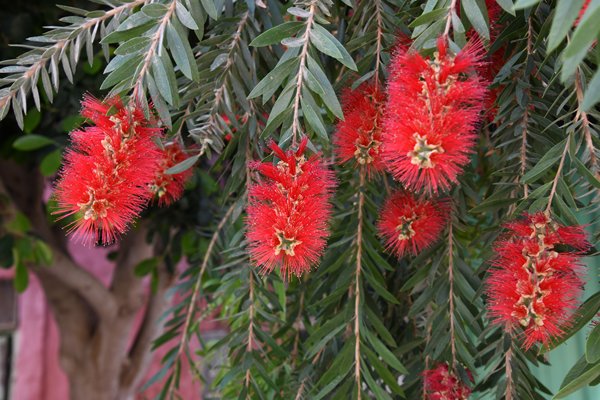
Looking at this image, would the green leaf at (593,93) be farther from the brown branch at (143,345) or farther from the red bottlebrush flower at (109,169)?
the brown branch at (143,345)

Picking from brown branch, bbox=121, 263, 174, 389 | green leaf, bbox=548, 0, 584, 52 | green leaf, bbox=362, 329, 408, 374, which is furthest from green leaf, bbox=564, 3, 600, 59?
brown branch, bbox=121, 263, 174, 389

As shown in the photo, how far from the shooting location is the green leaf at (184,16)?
588 millimetres

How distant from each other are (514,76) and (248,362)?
465 mm

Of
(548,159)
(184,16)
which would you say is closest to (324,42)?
(184,16)

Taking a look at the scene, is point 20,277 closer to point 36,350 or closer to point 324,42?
point 324,42

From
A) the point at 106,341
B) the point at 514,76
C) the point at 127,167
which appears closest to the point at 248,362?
the point at 127,167

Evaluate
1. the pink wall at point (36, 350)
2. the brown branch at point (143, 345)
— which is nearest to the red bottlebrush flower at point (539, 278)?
the brown branch at point (143, 345)

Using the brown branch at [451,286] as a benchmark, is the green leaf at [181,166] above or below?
above

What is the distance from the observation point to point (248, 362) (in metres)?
0.85

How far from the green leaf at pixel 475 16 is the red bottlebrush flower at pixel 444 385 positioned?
1.24 feet

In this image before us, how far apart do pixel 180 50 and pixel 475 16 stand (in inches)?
10.2

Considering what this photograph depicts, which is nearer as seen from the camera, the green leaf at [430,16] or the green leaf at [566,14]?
the green leaf at [566,14]

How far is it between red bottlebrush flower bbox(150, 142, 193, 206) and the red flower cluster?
0.49 ft

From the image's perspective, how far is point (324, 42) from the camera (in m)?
0.60
